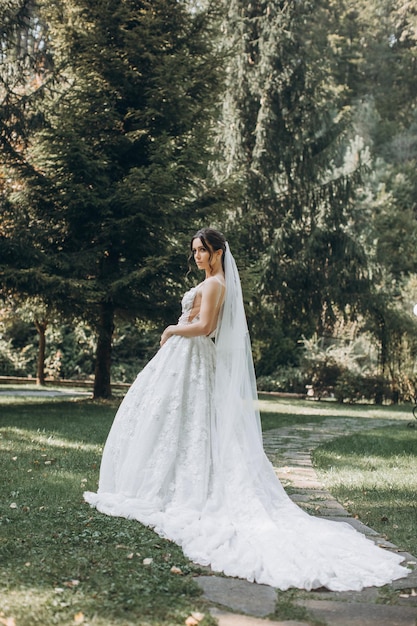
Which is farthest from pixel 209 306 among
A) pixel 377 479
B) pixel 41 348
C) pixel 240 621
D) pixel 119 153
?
pixel 41 348

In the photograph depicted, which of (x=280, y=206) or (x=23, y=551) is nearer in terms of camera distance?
(x=23, y=551)

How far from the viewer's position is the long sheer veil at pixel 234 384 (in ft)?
15.0

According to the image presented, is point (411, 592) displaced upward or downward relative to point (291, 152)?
downward

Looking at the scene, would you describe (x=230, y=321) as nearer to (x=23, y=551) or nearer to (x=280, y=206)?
(x=23, y=551)

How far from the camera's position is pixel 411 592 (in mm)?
3156

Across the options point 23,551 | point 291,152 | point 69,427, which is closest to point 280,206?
point 291,152

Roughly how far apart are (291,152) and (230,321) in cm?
1391

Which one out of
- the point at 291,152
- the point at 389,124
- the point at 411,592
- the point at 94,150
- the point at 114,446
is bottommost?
the point at 411,592

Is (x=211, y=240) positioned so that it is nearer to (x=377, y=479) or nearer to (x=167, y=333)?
(x=167, y=333)

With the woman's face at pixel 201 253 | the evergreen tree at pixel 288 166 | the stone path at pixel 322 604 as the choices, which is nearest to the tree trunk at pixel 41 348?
the evergreen tree at pixel 288 166

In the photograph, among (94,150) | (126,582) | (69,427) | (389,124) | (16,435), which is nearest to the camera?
(126,582)

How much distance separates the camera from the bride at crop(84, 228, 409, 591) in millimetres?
3764

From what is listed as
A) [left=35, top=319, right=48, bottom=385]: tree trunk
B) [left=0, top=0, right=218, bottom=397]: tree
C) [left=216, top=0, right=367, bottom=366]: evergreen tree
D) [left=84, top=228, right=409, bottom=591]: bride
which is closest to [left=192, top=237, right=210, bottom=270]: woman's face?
[left=84, top=228, right=409, bottom=591]: bride

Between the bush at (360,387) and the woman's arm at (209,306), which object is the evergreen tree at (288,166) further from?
the woman's arm at (209,306)
